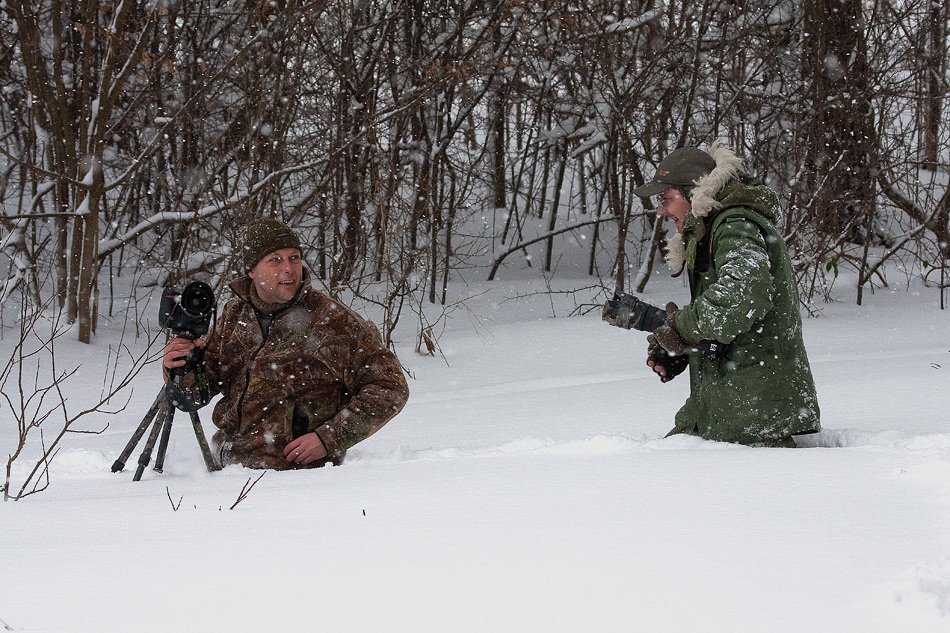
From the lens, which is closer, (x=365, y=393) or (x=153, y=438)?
(x=153, y=438)

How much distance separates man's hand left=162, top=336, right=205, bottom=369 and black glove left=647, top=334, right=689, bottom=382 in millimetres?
1694

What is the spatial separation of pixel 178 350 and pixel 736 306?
196 cm

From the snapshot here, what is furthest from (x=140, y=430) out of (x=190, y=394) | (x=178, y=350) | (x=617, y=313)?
(x=617, y=313)

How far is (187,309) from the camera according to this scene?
315 centimetres

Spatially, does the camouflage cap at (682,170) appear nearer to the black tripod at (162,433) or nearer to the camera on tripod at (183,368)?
the camera on tripod at (183,368)

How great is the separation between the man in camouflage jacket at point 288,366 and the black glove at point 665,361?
38.7 inches

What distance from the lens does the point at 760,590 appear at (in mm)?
1578

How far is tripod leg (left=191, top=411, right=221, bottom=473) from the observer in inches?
129

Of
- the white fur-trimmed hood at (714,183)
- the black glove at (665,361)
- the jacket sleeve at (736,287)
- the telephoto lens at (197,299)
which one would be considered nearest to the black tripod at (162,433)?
the telephoto lens at (197,299)

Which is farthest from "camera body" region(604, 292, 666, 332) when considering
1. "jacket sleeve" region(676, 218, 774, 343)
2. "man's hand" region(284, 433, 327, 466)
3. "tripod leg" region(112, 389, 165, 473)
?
"tripod leg" region(112, 389, 165, 473)

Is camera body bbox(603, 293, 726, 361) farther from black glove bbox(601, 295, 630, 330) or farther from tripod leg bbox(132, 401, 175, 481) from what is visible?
tripod leg bbox(132, 401, 175, 481)

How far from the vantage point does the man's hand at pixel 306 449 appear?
3367 millimetres

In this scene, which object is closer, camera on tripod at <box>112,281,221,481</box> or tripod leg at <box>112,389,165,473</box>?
camera on tripod at <box>112,281,221,481</box>

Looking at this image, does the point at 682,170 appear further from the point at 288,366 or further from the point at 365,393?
the point at 288,366
